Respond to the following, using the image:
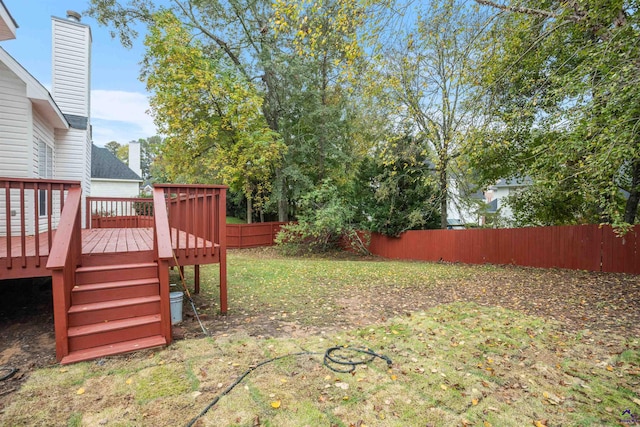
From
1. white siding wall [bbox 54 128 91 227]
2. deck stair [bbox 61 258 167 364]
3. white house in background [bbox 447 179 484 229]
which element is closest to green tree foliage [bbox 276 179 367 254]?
white house in background [bbox 447 179 484 229]

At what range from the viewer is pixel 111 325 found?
3.40 m

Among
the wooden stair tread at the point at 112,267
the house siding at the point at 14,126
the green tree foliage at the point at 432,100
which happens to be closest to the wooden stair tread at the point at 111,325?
the wooden stair tread at the point at 112,267

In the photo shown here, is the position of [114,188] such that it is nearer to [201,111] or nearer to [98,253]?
[201,111]

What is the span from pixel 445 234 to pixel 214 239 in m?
9.86

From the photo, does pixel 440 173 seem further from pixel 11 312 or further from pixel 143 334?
pixel 11 312

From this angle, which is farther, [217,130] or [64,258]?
[217,130]

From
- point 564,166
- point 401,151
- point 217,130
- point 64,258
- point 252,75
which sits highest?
point 252,75

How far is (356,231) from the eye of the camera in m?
14.6

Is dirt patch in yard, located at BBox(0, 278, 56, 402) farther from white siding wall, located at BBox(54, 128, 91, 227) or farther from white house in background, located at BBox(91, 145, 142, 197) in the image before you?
white house in background, located at BBox(91, 145, 142, 197)

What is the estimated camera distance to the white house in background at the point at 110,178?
19.3 metres

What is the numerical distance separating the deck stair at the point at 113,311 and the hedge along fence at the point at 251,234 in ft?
40.0

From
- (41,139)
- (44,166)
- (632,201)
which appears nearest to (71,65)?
(41,139)

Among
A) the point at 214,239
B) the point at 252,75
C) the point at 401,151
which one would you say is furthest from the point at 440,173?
the point at 252,75

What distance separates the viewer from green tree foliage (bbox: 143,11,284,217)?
13.2m
